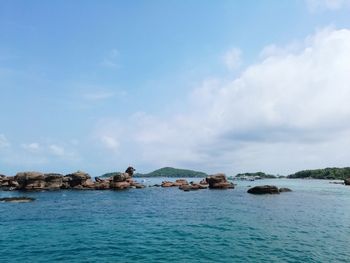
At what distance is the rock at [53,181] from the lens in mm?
121312

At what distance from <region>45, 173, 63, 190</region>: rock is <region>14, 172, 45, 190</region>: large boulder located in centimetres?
211

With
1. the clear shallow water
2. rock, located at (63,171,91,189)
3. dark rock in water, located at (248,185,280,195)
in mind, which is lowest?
the clear shallow water

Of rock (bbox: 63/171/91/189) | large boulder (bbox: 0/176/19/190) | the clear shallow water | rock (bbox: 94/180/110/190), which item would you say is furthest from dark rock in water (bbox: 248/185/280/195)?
large boulder (bbox: 0/176/19/190)

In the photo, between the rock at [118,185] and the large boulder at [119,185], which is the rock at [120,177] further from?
the rock at [118,185]

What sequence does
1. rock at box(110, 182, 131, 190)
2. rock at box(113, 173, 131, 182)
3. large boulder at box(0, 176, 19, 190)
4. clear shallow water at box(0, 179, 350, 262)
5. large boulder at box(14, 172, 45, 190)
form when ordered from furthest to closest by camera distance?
rock at box(113, 173, 131, 182) < rock at box(110, 182, 131, 190) < large boulder at box(0, 176, 19, 190) < large boulder at box(14, 172, 45, 190) < clear shallow water at box(0, 179, 350, 262)

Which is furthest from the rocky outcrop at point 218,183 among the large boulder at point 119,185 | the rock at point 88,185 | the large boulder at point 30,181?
the large boulder at point 30,181

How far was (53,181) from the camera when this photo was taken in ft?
403

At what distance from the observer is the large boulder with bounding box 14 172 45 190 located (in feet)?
387

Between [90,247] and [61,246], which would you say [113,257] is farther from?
[61,246]

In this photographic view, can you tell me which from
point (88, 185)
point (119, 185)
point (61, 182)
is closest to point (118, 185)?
point (119, 185)

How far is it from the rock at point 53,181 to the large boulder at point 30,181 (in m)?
2.11

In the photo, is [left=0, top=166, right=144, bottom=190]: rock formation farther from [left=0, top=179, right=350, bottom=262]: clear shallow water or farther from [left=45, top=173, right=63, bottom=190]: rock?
[left=0, top=179, right=350, bottom=262]: clear shallow water

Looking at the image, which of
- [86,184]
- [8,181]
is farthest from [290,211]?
[8,181]

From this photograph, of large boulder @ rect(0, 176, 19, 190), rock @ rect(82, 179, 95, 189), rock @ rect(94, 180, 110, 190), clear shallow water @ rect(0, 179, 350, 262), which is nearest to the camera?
clear shallow water @ rect(0, 179, 350, 262)
